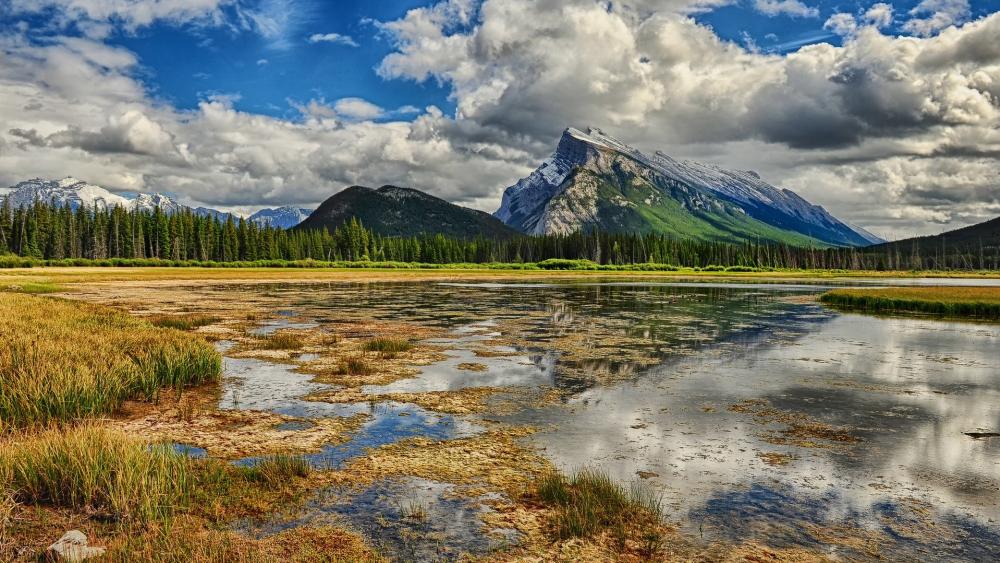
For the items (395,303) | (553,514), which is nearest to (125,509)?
(553,514)

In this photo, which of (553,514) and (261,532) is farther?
(553,514)

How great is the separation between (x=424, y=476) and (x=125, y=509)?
505 cm

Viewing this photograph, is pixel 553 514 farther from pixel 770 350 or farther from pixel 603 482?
pixel 770 350

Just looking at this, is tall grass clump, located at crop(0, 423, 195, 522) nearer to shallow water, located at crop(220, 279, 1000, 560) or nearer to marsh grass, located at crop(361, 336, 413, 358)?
shallow water, located at crop(220, 279, 1000, 560)

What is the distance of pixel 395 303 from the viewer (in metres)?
56.5

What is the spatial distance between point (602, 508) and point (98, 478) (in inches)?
328

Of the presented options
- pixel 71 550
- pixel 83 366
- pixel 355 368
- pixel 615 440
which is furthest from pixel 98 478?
pixel 355 368

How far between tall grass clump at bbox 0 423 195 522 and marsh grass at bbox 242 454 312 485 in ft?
3.64

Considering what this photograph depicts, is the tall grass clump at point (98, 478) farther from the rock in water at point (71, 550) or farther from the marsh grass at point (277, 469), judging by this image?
the marsh grass at point (277, 469)

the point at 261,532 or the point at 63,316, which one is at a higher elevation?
the point at 63,316

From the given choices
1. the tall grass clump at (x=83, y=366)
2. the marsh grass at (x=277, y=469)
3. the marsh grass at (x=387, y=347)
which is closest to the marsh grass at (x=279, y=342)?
the marsh grass at (x=387, y=347)

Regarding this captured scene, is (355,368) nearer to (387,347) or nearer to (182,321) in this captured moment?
(387,347)

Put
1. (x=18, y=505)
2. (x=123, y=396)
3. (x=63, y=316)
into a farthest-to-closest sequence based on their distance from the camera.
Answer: (x=63, y=316), (x=123, y=396), (x=18, y=505)

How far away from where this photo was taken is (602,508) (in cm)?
942
